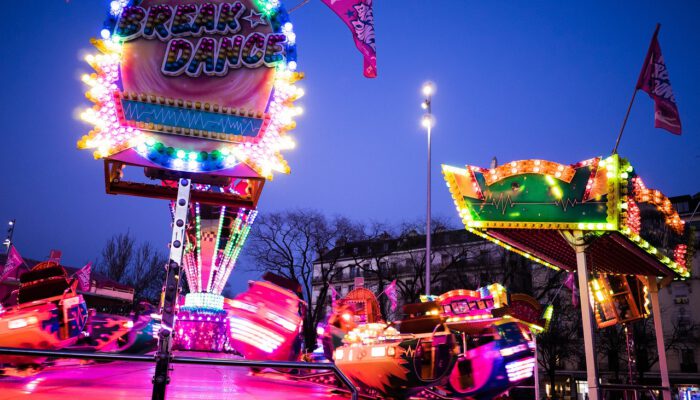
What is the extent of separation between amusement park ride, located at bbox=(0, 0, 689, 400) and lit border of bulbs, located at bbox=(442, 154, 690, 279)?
0.03 meters

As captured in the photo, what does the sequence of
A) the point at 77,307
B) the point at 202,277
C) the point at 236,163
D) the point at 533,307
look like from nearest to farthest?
the point at 236,163 < the point at 77,307 < the point at 533,307 < the point at 202,277

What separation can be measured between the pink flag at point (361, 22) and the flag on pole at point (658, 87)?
20.4ft

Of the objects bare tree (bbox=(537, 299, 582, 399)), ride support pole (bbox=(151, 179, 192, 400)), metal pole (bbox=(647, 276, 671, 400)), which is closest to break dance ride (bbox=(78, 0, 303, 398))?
ride support pole (bbox=(151, 179, 192, 400))

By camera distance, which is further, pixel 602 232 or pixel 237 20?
pixel 602 232

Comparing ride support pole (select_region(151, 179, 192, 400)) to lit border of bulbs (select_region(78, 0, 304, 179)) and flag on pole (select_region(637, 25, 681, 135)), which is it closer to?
lit border of bulbs (select_region(78, 0, 304, 179))

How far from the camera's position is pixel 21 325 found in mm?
7754

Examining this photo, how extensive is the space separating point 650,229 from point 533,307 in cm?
461

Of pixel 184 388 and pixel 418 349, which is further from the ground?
pixel 418 349

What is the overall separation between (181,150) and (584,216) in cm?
742

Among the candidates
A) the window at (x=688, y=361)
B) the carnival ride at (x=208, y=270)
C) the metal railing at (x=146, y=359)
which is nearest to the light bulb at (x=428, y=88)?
the carnival ride at (x=208, y=270)

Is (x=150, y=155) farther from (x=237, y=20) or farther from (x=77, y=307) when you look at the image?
(x=77, y=307)

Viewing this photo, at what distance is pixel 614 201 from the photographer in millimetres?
9023

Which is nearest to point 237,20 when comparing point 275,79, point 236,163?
point 275,79

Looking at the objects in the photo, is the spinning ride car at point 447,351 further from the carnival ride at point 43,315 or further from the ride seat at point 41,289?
the ride seat at point 41,289
